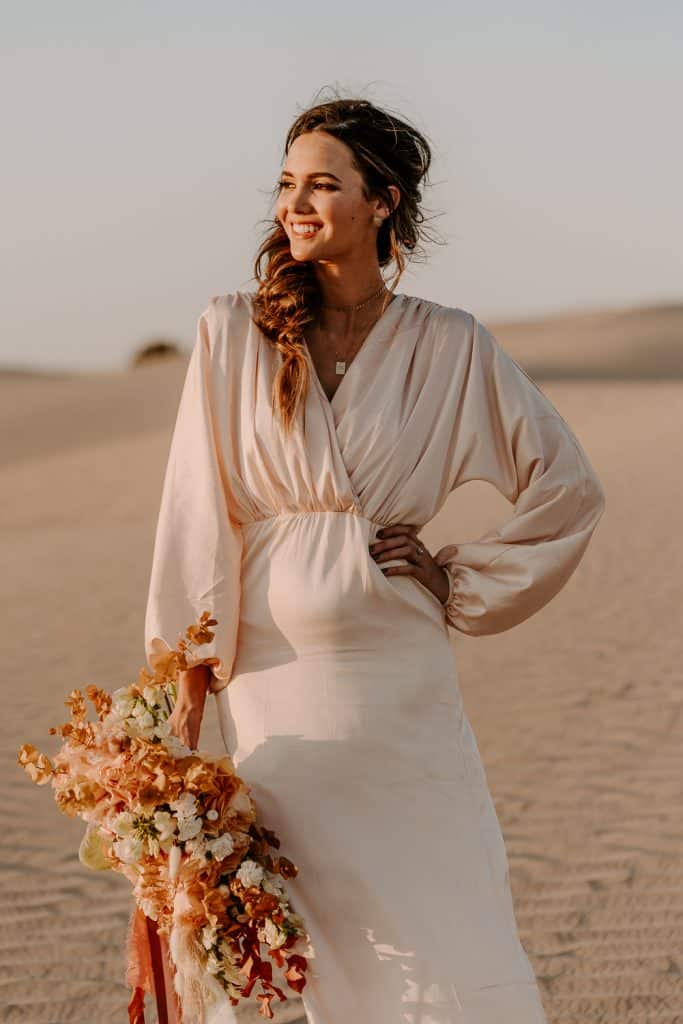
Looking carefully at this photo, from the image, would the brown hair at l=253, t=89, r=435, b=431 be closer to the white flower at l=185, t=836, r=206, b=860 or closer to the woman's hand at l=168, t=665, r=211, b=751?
the woman's hand at l=168, t=665, r=211, b=751

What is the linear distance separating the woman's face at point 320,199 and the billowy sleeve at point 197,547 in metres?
0.35

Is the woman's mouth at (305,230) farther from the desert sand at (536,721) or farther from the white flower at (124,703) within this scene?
the desert sand at (536,721)

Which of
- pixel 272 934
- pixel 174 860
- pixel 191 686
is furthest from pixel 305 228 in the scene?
pixel 272 934

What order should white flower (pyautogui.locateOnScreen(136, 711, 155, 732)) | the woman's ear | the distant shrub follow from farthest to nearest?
1. the distant shrub
2. the woman's ear
3. white flower (pyautogui.locateOnScreen(136, 711, 155, 732))

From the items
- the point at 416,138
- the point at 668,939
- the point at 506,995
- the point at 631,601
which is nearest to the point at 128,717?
the point at 506,995

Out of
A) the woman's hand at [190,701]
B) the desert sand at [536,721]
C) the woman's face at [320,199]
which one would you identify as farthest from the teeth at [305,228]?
the desert sand at [536,721]

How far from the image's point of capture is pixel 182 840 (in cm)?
346

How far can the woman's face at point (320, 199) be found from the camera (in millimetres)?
3889

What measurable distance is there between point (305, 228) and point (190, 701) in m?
1.10

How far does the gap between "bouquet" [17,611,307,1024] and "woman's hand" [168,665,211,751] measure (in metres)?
0.15

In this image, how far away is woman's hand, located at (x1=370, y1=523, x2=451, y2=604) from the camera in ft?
12.5

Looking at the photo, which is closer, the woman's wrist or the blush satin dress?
the blush satin dress

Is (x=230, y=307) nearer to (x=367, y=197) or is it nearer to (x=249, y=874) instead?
(x=367, y=197)

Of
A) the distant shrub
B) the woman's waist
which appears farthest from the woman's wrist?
the distant shrub
